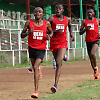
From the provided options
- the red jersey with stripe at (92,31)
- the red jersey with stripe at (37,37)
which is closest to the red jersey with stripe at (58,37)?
the red jersey with stripe at (37,37)

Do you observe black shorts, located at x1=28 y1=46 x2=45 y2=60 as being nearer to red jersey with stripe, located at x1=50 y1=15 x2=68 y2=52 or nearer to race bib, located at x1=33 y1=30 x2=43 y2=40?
race bib, located at x1=33 y1=30 x2=43 y2=40

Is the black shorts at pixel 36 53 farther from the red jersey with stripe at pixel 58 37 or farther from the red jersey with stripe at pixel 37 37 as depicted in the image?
the red jersey with stripe at pixel 58 37

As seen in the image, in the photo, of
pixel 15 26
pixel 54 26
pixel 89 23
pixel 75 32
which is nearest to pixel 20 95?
pixel 54 26

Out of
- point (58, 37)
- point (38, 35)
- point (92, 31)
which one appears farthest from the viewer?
point (92, 31)

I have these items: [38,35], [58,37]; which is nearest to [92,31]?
[58,37]

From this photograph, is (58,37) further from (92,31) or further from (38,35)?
(92,31)

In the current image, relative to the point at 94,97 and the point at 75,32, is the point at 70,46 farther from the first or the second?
the point at 94,97

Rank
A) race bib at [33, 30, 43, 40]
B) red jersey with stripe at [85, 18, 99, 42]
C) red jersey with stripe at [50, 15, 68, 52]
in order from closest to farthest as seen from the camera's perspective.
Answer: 1. race bib at [33, 30, 43, 40]
2. red jersey with stripe at [50, 15, 68, 52]
3. red jersey with stripe at [85, 18, 99, 42]

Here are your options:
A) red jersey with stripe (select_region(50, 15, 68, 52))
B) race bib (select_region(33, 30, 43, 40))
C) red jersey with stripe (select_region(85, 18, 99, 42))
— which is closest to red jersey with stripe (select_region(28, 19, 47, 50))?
race bib (select_region(33, 30, 43, 40))

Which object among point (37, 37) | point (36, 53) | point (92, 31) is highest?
point (92, 31)

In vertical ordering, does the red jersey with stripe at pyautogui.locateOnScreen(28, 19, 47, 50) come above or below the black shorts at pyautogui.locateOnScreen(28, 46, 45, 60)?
above

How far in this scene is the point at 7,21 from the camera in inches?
506

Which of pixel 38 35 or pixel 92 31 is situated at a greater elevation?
pixel 92 31

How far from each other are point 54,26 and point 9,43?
6.09 meters
